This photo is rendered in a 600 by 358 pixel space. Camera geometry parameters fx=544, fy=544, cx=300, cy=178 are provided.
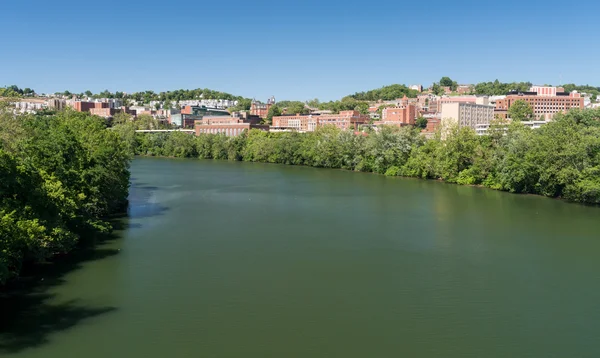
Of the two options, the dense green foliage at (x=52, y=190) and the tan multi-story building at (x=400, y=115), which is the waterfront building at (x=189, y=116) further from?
the dense green foliage at (x=52, y=190)

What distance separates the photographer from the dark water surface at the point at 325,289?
8.56 m

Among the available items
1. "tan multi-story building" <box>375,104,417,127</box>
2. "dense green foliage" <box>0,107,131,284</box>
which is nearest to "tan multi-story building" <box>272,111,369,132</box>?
"tan multi-story building" <box>375,104,417,127</box>

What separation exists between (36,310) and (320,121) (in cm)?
6718

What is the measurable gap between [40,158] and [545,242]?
1387cm

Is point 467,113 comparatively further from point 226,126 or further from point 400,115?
point 226,126

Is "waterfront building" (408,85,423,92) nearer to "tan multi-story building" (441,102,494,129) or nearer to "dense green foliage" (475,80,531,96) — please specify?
"dense green foliage" (475,80,531,96)

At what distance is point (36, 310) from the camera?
9469 mm

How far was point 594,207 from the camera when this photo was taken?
2155 cm

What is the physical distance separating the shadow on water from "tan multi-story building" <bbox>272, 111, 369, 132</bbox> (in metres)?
54.7

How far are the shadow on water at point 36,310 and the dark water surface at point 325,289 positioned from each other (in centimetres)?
4

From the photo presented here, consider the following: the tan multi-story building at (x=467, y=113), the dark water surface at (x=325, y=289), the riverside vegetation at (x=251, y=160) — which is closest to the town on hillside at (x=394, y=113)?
the tan multi-story building at (x=467, y=113)

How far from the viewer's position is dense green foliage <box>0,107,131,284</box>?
31.9 feet

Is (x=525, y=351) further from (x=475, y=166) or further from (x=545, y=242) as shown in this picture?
(x=475, y=166)

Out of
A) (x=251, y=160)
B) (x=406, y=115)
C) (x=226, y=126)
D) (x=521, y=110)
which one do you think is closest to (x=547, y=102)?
(x=521, y=110)
